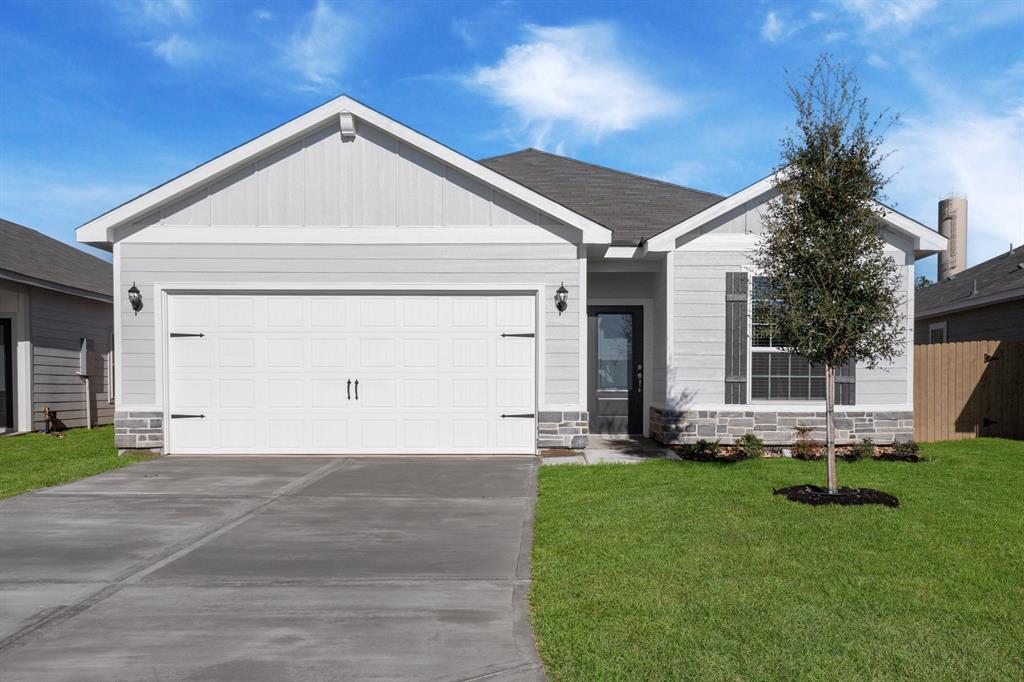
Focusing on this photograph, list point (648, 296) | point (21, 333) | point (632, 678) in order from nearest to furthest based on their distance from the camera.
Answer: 1. point (632, 678)
2. point (648, 296)
3. point (21, 333)

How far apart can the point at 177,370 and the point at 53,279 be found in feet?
21.3

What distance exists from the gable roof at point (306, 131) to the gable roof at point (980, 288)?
1036cm

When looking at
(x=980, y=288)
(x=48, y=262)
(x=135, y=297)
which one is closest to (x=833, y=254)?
(x=135, y=297)

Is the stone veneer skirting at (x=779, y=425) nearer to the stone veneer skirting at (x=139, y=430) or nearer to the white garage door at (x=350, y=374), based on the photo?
the white garage door at (x=350, y=374)

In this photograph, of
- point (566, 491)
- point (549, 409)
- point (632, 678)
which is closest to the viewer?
point (632, 678)

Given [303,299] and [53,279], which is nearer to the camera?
[303,299]

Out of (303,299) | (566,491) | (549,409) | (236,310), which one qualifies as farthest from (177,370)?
(566,491)

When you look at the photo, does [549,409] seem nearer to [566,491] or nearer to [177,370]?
[566,491]

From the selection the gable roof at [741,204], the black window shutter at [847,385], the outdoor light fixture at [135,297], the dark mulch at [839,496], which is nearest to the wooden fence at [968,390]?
the black window shutter at [847,385]

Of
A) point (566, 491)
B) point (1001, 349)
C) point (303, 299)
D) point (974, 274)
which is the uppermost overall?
point (974, 274)

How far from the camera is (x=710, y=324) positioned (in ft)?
35.0

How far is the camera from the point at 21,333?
13.9 meters

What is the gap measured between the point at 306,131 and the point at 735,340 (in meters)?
7.06

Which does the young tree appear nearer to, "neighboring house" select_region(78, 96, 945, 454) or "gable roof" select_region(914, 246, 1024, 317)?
"neighboring house" select_region(78, 96, 945, 454)
